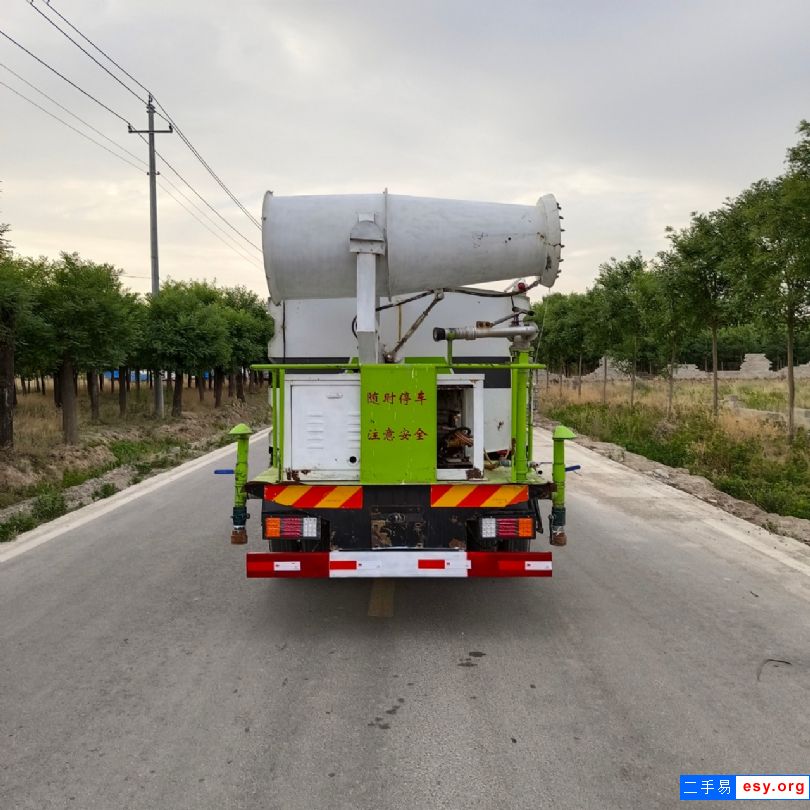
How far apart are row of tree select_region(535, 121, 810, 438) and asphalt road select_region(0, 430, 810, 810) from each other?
2.47 m

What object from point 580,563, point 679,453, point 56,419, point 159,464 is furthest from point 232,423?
point 580,563

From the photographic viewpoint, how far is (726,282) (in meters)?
15.3

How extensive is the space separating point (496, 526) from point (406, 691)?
1327 mm

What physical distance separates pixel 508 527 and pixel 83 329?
1446cm

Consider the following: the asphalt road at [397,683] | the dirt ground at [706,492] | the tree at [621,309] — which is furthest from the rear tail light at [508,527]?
the tree at [621,309]

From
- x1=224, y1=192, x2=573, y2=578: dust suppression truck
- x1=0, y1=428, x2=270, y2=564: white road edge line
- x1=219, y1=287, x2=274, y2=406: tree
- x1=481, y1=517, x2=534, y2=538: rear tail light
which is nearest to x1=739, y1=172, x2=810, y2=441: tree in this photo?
x1=224, y1=192, x2=573, y2=578: dust suppression truck

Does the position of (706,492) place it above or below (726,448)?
below

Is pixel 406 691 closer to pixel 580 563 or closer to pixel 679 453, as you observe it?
pixel 580 563

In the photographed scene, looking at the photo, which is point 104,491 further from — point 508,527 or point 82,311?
point 508,527

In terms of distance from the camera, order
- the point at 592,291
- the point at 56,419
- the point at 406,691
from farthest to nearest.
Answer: the point at 592,291
the point at 56,419
the point at 406,691

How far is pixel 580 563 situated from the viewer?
648 centimetres

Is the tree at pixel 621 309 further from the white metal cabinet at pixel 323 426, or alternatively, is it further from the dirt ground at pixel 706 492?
the white metal cabinet at pixel 323 426

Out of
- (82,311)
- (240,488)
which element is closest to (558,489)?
(240,488)

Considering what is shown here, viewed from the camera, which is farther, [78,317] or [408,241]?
[78,317]
